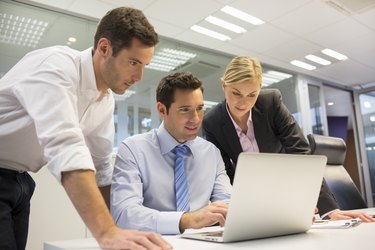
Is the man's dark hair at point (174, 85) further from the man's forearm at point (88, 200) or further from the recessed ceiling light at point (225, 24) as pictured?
the recessed ceiling light at point (225, 24)

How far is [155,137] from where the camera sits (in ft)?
4.84

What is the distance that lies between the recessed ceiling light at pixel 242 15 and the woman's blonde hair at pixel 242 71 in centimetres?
203

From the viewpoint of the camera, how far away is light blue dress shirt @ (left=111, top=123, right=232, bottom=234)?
110cm

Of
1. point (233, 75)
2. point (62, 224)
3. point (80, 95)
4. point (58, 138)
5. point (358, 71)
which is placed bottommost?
point (62, 224)

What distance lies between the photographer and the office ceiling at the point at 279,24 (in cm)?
352

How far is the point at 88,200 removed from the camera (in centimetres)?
78

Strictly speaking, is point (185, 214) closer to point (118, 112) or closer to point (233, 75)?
point (233, 75)

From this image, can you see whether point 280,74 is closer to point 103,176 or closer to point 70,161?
point 103,176

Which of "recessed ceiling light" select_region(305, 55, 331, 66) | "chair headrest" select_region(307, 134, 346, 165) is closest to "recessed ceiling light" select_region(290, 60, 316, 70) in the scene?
"recessed ceiling light" select_region(305, 55, 331, 66)

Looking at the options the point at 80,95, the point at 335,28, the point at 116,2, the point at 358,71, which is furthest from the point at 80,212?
the point at 358,71

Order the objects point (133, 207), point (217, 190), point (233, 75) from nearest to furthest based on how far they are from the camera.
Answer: point (133, 207)
point (217, 190)
point (233, 75)

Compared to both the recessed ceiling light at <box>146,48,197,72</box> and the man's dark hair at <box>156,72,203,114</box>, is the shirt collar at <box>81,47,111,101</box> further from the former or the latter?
the recessed ceiling light at <box>146,48,197,72</box>

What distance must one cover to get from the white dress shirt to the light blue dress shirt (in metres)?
0.13

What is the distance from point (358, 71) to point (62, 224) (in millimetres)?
5433
